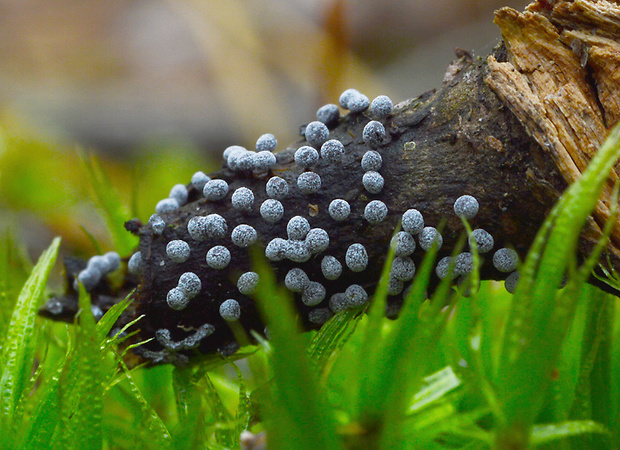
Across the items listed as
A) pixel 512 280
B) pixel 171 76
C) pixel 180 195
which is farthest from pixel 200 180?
pixel 171 76

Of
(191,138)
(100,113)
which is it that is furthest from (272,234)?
(100,113)

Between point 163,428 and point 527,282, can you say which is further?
point 163,428

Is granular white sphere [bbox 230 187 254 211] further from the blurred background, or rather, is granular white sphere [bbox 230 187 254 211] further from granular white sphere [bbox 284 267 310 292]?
the blurred background

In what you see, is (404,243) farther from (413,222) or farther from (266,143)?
(266,143)

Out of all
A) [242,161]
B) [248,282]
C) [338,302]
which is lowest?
[338,302]

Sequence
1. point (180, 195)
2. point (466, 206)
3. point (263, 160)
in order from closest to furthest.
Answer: point (466, 206) → point (263, 160) → point (180, 195)

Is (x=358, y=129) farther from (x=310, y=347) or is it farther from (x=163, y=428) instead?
(x=163, y=428)

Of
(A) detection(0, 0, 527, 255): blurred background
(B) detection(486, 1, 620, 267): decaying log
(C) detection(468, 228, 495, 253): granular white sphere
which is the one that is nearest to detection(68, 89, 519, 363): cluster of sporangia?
(C) detection(468, 228, 495, 253): granular white sphere
